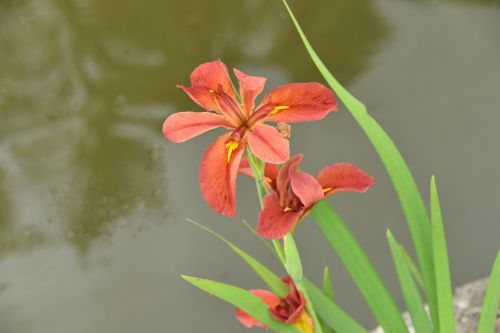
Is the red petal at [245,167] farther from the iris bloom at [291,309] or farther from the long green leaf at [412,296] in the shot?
the long green leaf at [412,296]

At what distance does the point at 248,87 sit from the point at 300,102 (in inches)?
2.0

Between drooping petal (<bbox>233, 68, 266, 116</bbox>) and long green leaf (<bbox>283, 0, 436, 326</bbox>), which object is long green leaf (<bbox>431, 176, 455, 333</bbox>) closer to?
long green leaf (<bbox>283, 0, 436, 326</bbox>)

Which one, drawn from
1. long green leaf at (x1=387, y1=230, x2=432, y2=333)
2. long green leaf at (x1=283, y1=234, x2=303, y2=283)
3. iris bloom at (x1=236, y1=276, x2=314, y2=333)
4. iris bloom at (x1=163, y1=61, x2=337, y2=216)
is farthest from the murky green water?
iris bloom at (x1=163, y1=61, x2=337, y2=216)

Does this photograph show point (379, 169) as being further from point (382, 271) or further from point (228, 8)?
point (228, 8)

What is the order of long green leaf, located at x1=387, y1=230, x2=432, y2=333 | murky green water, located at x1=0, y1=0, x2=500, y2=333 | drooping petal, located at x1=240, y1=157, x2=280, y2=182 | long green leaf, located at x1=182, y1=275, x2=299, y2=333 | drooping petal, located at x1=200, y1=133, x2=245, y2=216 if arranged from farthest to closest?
murky green water, located at x1=0, y1=0, x2=500, y2=333, long green leaf, located at x1=387, y1=230, x2=432, y2=333, long green leaf, located at x1=182, y1=275, x2=299, y2=333, drooping petal, located at x1=240, y1=157, x2=280, y2=182, drooping petal, located at x1=200, y1=133, x2=245, y2=216

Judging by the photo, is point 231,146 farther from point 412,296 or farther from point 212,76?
point 412,296

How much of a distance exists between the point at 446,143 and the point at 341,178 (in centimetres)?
107

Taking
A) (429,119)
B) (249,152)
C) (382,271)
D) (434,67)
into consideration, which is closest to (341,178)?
(249,152)

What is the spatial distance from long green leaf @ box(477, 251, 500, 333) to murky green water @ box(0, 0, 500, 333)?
56cm

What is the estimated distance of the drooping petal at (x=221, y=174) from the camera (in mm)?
550

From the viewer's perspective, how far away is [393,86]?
5.63 ft

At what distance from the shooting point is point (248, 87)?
58cm

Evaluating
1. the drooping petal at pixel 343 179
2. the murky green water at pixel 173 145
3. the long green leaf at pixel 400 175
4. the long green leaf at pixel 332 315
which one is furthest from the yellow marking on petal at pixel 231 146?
the murky green water at pixel 173 145

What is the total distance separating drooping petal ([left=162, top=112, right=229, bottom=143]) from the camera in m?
0.58
